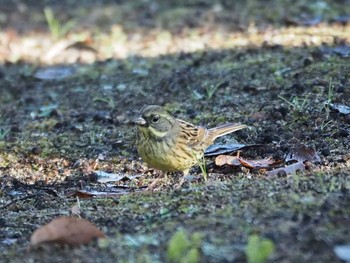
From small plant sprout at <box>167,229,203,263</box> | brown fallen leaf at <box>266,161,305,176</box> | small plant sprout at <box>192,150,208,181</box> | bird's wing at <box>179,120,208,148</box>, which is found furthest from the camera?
bird's wing at <box>179,120,208,148</box>

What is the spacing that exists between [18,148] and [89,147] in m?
0.65

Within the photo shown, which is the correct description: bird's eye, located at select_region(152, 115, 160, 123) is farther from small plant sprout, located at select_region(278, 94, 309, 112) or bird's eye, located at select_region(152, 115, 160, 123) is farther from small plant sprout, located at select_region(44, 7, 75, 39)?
small plant sprout, located at select_region(44, 7, 75, 39)

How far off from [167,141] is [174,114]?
152 centimetres

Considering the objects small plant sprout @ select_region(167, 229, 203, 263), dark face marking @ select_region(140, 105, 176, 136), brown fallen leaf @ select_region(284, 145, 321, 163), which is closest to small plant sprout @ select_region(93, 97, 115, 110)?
dark face marking @ select_region(140, 105, 176, 136)

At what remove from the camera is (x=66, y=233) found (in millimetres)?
4707

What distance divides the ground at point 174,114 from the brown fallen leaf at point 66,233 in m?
0.05

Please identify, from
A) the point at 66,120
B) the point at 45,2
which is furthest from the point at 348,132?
the point at 45,2

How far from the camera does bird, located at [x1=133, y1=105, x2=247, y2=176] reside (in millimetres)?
6469

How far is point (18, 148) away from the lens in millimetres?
7602

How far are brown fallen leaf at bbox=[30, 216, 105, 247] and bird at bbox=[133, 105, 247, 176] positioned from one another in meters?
1.72

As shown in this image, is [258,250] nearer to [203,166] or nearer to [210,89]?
[203,166]

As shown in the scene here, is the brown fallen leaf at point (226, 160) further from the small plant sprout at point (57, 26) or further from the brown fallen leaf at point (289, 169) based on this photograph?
the small plant sprout at point (57, 26)

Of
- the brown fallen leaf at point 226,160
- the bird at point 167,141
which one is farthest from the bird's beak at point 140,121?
the brown fallen leaf at point 226,160

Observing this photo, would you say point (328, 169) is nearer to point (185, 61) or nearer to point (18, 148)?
point (18, 148)
